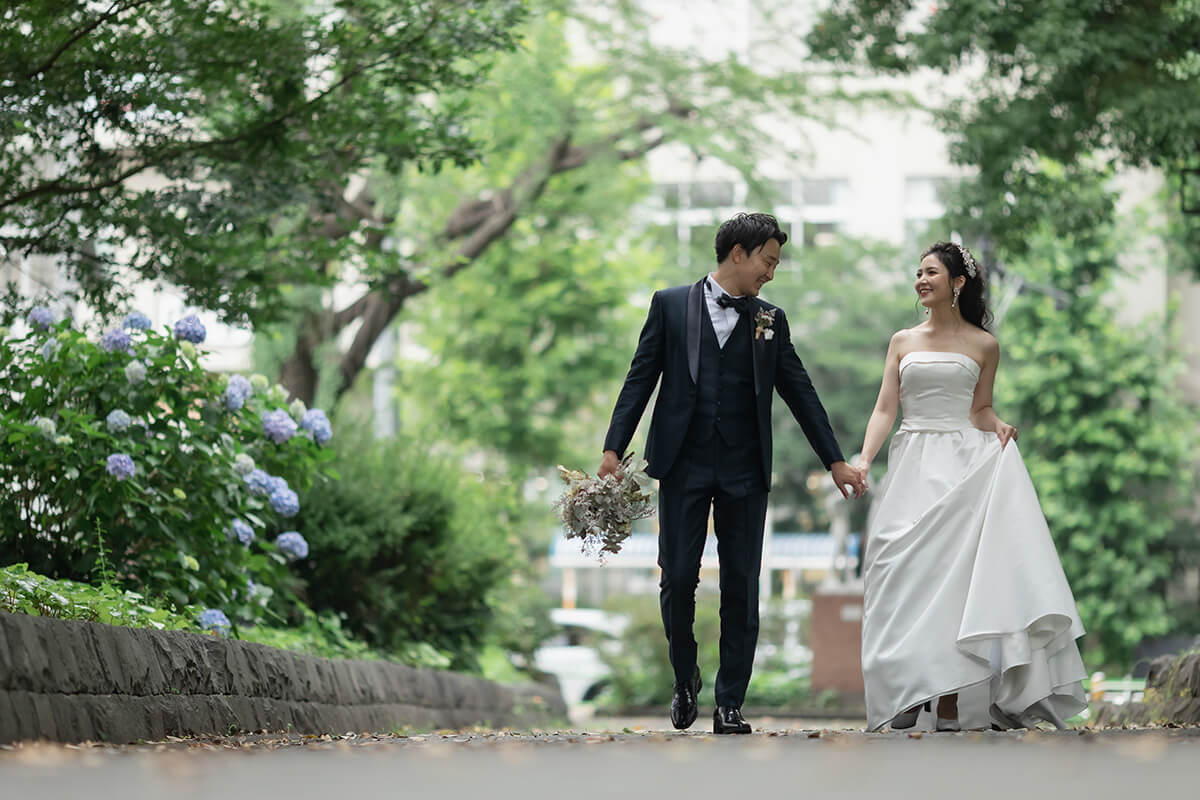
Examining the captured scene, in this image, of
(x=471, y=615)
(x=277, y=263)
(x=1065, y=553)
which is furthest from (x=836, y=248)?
(x=277, y=263)

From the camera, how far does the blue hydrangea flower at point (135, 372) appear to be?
8.73 meters

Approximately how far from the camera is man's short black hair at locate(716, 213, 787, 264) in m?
7.29

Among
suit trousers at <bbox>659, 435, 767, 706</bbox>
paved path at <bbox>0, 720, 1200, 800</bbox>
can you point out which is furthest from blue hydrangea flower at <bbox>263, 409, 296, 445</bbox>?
paved path at <bbox>0, 720, 1200, 800</bbox>

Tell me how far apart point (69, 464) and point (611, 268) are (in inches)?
713

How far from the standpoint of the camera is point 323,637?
11078 mm

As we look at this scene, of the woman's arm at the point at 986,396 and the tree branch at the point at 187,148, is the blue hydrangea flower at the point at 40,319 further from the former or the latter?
the woman's arm at the point at 986,396

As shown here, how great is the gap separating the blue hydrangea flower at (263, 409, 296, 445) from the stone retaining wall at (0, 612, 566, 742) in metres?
1.46

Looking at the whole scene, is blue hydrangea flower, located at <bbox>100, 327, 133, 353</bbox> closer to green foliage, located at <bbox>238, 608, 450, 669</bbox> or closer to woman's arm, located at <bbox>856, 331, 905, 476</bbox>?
green foliage, located at <bbox>238, 608, 450, 669</bbox>

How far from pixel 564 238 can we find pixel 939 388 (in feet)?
54.8

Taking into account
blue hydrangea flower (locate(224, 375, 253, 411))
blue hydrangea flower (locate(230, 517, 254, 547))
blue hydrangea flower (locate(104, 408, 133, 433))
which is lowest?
blue hydrangea flower (locate(230, 517, 254, 547))

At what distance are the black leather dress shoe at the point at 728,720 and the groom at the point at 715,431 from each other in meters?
0.08

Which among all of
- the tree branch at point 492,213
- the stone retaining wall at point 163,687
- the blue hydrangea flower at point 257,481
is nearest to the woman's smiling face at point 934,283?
the stone retaining wall at point 163,687

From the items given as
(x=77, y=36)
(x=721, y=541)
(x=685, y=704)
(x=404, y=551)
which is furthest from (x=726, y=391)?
(x=404, y=551)

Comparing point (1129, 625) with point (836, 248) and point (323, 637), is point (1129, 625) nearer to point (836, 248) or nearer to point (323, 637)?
point (836, 248)
